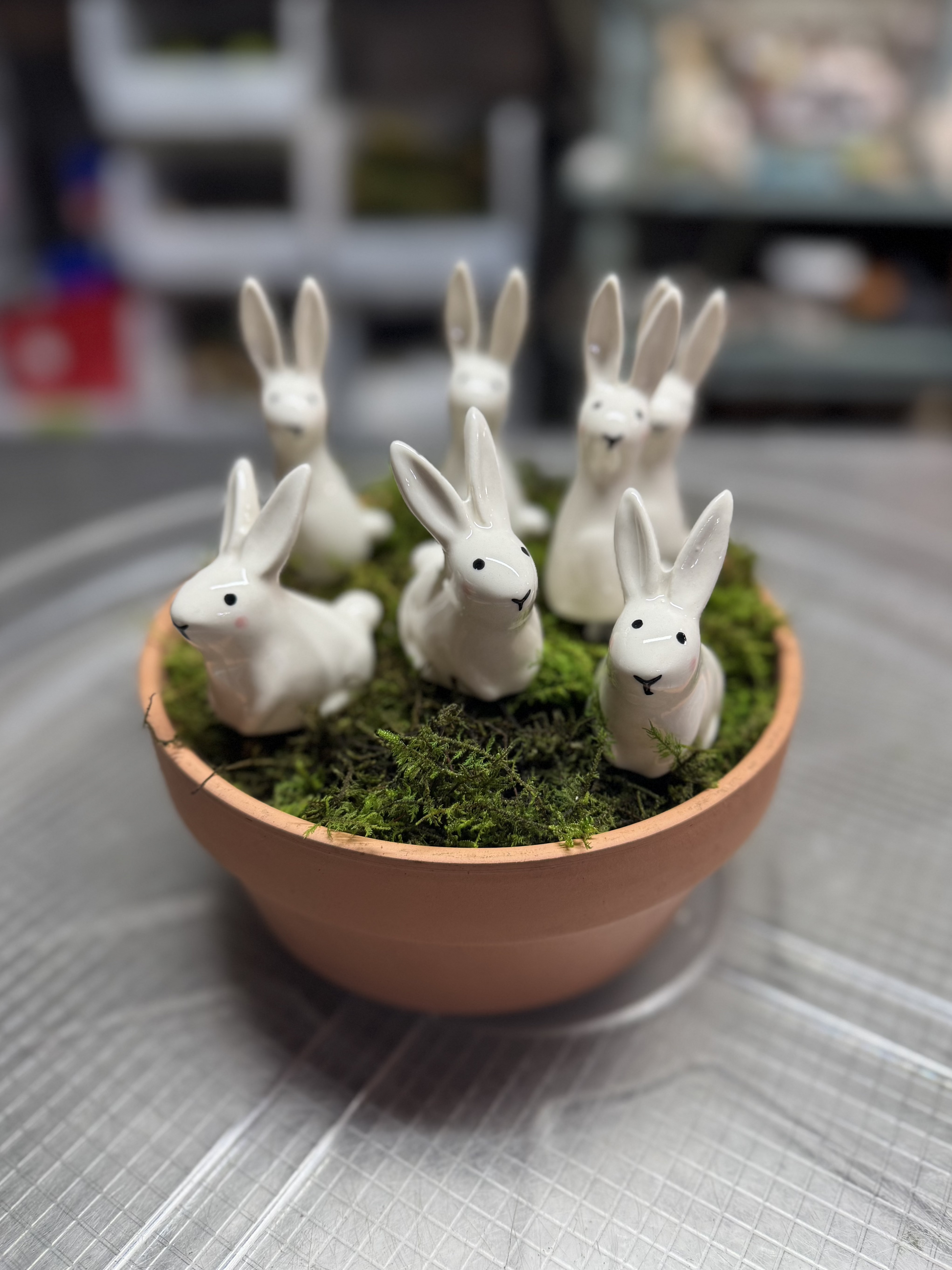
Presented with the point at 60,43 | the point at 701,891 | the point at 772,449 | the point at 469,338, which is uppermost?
the point at 60,43

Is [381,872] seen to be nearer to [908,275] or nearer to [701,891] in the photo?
[701,891]

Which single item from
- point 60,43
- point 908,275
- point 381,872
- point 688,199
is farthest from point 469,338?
point 60,43

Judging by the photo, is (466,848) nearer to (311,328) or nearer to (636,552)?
(636,552)

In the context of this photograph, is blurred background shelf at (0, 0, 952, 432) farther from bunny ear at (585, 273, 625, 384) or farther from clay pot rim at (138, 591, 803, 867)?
clay pot rim at (138, 591, 803, 867)

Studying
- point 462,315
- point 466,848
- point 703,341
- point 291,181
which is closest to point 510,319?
point 462,315

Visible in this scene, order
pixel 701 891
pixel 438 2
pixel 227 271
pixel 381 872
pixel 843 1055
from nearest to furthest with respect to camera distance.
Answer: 1. pixel 381 872
2. pixel 843 1055
3. pixel 701 891
4. pixel 438 2
5. pixel 227 271

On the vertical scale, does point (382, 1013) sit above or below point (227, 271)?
below
